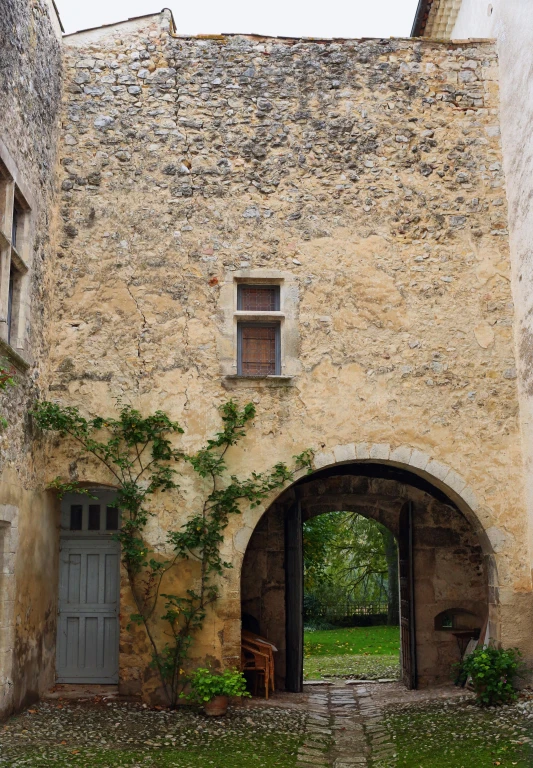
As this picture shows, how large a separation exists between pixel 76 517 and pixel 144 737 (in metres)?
2.93

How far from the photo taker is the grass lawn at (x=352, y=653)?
10353 millimetres

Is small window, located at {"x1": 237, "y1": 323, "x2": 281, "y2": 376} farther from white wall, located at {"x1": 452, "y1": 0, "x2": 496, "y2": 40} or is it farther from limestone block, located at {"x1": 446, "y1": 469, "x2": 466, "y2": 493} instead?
white wall, located at {"x1": 452, "y1": 0, "x2": 496, "y2": 40}

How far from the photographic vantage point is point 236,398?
729 centimetres

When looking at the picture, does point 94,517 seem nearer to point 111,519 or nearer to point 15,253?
point 111,519

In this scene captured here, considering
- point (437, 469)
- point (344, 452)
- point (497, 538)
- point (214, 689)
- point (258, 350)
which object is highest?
point (258, 350)

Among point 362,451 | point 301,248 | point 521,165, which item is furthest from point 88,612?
point 521,165

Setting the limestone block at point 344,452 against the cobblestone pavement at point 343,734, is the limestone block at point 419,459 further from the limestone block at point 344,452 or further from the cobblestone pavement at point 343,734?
the cobblestone pavement at point 343,734

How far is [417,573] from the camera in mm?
8898

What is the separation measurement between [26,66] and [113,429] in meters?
3.17

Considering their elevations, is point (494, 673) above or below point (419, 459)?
below

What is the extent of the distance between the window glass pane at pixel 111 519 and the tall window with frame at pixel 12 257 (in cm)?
242

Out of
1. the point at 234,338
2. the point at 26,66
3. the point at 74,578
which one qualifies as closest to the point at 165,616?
the point at 74,578

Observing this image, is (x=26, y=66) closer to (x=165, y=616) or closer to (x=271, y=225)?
(x=271, y=225)

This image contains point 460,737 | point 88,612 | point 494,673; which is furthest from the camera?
point 88,612
